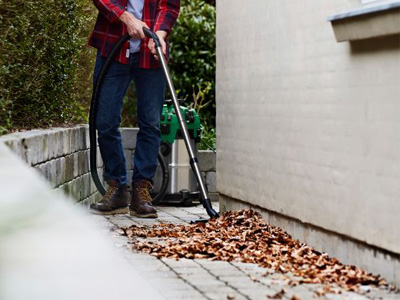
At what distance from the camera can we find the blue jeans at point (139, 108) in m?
7.48

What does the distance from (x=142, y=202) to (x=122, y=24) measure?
4.39 feet

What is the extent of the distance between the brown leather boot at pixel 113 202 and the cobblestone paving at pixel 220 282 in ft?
6.23

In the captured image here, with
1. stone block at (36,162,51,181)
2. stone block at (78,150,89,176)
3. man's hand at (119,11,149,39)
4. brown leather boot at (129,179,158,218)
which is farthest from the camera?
stone block at (78,150,89,176)

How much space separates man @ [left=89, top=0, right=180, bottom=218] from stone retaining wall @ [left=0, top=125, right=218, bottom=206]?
0.83 ft

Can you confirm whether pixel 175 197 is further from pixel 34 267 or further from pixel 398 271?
pixel 34 267

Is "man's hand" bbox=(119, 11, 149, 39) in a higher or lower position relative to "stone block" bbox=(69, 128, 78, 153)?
higher

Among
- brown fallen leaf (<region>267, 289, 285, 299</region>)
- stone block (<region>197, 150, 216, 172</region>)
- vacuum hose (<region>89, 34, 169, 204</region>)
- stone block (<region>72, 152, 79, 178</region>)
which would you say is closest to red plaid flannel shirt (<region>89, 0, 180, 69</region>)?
vacuum hose (<region>89, 34, 169, 204</region>)

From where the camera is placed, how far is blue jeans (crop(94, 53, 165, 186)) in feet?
24.5

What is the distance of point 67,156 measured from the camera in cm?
723

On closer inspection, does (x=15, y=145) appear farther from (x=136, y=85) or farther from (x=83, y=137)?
(x=83, y=137)

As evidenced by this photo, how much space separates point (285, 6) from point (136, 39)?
1.77 metres

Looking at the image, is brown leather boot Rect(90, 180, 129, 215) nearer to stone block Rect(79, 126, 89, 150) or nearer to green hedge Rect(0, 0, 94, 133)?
stone block Rect(79, 126, 89, 150)

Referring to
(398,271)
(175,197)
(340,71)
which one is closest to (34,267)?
(398,271)

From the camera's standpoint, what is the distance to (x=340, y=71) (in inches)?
202
